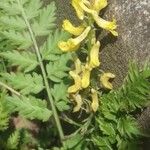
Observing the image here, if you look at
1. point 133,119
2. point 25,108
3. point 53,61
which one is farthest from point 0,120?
point 133,119

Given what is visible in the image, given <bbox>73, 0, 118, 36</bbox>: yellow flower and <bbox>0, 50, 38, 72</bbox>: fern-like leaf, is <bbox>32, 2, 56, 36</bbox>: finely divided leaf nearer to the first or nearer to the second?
<bbox>0, 50, 38, 72</bbox>: fern-like leaf

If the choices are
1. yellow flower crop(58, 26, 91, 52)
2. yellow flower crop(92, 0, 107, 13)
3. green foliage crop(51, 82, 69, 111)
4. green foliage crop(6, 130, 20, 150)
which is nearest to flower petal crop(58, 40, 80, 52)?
yellow flower crop(58, 26, 91, 52)

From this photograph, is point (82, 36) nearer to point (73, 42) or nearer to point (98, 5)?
point (73, 42)

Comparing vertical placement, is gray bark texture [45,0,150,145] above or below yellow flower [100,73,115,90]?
above

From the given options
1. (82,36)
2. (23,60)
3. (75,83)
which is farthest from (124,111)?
(23,60)

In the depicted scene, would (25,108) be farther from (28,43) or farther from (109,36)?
(109,36)

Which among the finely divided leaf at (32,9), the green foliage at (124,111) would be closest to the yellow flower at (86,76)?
the green foliage at (124,111)
